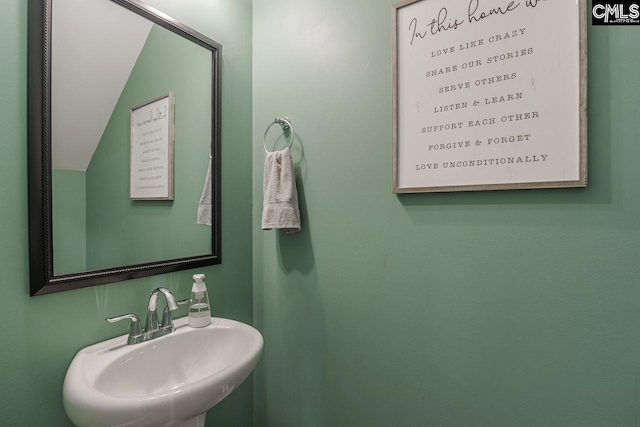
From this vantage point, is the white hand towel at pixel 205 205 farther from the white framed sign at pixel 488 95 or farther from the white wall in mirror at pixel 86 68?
the white framed sign at pixel 488 95

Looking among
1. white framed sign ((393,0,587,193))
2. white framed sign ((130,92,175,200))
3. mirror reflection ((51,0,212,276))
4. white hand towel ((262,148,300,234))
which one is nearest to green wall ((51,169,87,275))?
mirror reflection ((51,0,212,276))

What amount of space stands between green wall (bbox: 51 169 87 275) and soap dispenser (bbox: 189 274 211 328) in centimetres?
34

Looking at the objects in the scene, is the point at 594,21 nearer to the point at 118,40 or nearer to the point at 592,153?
the point at 592,153

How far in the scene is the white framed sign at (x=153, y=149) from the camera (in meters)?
1.15

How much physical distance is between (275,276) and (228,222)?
0.31 meters

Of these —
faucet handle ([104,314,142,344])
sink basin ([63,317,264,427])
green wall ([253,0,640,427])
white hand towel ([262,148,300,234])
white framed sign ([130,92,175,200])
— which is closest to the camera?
sink basin ([63,317,264,427])

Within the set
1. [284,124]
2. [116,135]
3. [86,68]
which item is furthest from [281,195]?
[86,68]

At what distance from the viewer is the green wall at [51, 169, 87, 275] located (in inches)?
36.9

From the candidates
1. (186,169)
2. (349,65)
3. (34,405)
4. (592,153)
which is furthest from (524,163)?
(34,405)

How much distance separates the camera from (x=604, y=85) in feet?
2.84

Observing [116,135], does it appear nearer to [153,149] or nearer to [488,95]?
[153,149]

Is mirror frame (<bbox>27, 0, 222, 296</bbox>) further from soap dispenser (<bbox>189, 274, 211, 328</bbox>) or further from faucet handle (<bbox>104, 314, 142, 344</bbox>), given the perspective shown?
soap dispenser (<bbox>189, 274, 211, 328</bbox>)

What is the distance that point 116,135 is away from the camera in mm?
1109

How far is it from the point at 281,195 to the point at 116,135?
59 centimetres
